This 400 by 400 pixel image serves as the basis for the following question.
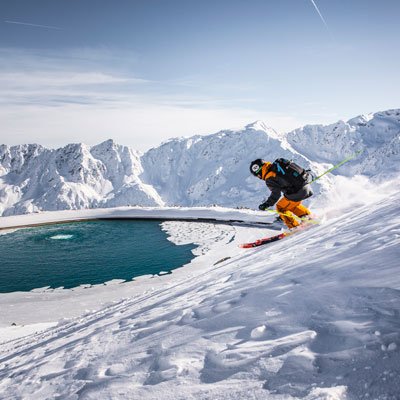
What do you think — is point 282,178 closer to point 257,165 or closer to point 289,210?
point 257,165

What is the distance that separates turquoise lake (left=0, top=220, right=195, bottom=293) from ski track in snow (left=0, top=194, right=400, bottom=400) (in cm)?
1151

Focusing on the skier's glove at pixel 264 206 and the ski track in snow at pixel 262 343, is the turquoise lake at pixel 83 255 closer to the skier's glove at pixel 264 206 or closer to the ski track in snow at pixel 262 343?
the skier's glove at pixel 264 206

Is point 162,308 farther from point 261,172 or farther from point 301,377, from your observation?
point 261,172

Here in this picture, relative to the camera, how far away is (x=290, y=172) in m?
7.99

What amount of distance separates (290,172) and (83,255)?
49.3 ft

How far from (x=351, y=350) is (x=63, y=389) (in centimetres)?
219

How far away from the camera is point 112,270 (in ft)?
51.0

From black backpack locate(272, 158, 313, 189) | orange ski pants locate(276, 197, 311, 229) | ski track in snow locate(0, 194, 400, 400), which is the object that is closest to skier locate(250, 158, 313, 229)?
black backpack locate(272, 158, 313, 189)

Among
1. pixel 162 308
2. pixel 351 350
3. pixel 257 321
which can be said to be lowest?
pixel 162 308

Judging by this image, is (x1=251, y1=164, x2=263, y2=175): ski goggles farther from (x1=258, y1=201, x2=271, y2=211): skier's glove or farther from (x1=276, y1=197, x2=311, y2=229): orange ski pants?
(x1=276, y1=197, x2=311, y2=229): orange ski pants

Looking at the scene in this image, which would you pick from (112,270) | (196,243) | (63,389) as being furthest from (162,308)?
(196,243)

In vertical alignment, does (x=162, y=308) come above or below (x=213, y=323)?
below

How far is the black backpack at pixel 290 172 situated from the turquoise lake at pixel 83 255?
30.4ft

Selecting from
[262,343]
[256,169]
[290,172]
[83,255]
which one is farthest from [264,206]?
[83,255]
